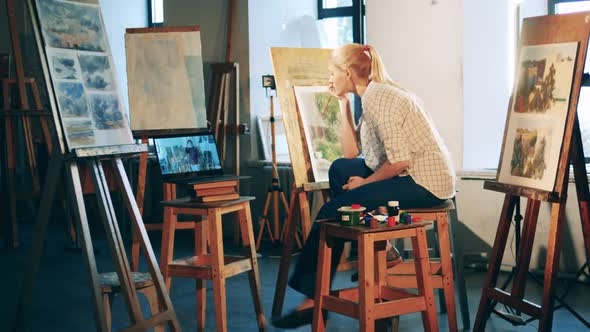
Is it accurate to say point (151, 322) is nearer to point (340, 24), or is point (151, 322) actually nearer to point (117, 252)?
point (117, 252)

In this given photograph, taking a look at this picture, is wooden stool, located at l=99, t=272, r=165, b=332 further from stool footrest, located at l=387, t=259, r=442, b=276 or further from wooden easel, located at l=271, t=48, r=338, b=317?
stool footrest, located at l=387, t=259, r=442, b=276

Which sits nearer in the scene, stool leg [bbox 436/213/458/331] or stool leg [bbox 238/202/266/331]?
stool leg [bbox 436/213/458/331]

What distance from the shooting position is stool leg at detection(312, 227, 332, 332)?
3.07 m

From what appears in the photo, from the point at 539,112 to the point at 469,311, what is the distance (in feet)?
4.14

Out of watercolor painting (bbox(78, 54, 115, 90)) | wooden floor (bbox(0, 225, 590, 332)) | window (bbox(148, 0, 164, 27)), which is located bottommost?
wooden floor (bbox(0, 225, 590, 332))

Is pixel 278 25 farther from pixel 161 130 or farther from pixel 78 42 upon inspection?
pixel 78 42

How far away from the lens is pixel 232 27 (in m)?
6.07

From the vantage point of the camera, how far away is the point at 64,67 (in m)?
3.30

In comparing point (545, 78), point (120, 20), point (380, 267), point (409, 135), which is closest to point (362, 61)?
point (409, 135)

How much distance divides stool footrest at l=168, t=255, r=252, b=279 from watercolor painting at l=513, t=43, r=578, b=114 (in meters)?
1.37

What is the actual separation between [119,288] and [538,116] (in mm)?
1806

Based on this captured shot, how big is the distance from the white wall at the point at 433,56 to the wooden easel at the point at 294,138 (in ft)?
3.07

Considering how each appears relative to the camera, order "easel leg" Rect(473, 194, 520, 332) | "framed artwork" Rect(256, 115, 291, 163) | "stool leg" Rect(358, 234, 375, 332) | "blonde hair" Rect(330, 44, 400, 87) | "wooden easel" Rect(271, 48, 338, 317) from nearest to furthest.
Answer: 1. "stool leg" Rect(358, 234, 375, 332)
2. "easel leg" Rect(473, 194, 520, 332)
3. "blonde hair" Rect(330, 44, 400, 87)
4. "wooden easel" Rect(271, 48, 338, 317)
5. "framed artwork" Rect(256, 115, 291, 163)

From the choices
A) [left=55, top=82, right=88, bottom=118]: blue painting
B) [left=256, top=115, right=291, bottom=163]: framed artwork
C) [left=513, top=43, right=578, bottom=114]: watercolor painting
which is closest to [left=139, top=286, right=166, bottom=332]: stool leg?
[left=55, top=82, right=88, bottom=118]: blue painting
